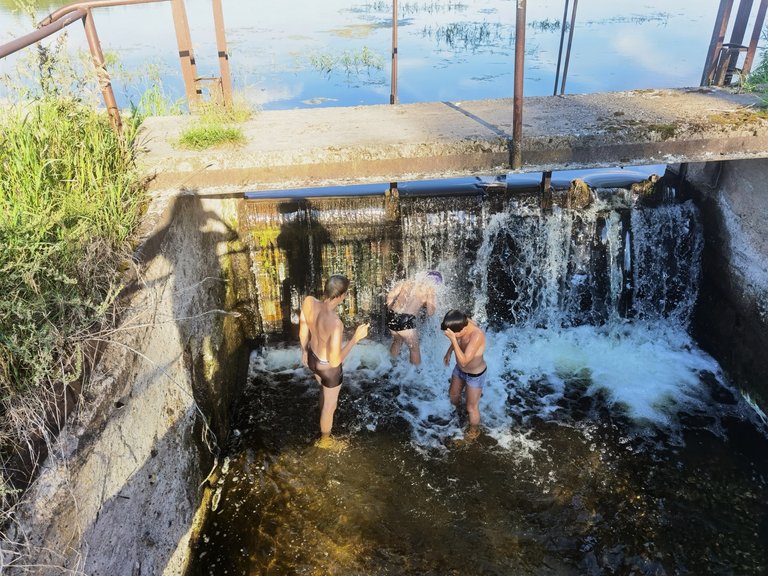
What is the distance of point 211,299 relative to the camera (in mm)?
5555

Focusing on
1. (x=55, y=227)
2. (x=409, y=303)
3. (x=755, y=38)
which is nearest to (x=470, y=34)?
(x=755, y=38)

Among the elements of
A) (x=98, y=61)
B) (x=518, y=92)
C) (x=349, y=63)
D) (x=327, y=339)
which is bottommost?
(x=327, y=339)

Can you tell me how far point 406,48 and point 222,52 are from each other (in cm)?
1330

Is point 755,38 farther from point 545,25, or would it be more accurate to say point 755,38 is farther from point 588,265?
point 545,25

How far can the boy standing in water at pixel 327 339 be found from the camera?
4621mm

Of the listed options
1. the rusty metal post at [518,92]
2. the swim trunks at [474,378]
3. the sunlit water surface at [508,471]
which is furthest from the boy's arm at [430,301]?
the rusty metal post at [518,92]

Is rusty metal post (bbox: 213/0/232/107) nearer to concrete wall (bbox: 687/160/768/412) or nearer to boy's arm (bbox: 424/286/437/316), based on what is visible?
boy's arm (bbox: 424/286/437/316)

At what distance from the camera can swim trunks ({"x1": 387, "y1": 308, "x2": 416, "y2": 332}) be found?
19.7 ft

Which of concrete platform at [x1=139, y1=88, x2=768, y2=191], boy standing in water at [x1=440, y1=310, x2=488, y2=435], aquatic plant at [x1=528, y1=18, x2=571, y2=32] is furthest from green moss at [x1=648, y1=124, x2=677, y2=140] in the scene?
aquatic plant at [x1=528, y1=18, x2=571, y2=32]

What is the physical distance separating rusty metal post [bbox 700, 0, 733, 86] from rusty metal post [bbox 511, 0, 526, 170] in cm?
300

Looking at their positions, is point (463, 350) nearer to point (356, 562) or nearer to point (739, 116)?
point (356, 562)

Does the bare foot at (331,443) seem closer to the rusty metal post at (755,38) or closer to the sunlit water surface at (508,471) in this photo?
the sunlit water surface at (508,471)

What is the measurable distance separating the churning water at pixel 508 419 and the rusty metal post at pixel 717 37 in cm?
150

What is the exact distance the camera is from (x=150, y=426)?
12.4ft
